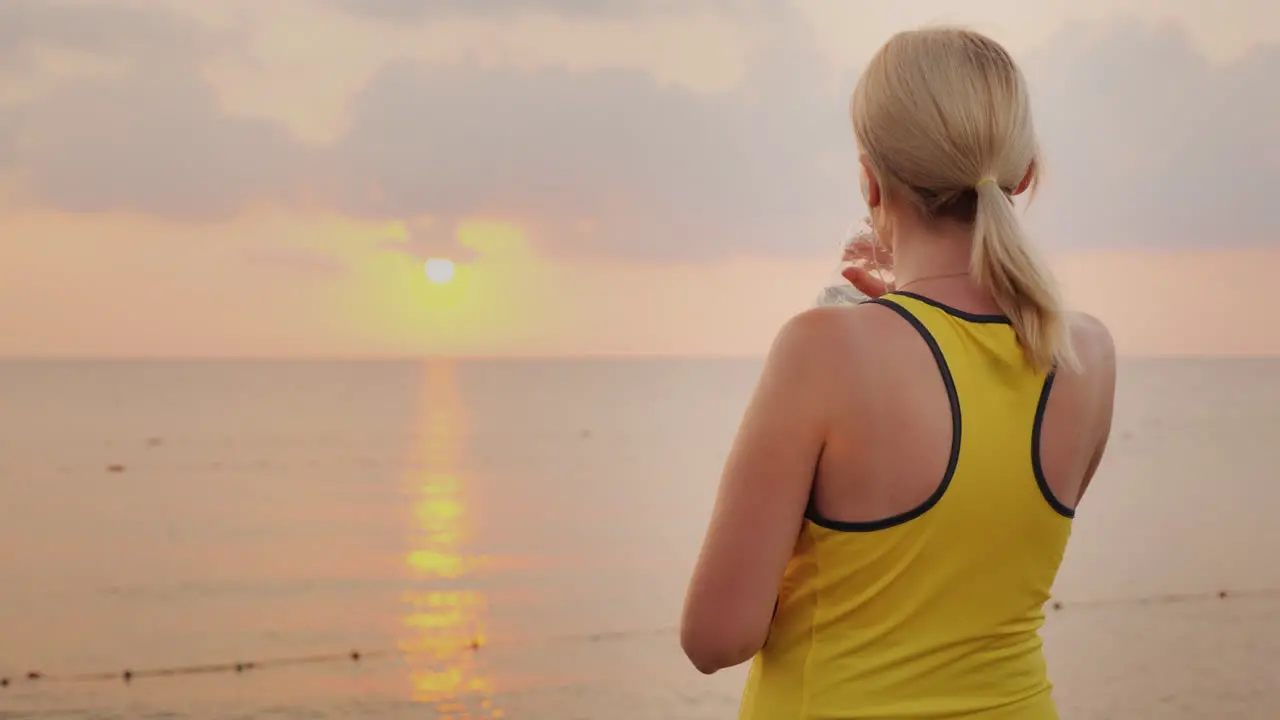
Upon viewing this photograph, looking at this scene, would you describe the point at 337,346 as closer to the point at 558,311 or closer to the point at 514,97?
the point at 558,311

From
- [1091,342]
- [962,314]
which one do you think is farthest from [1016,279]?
[1091,342]

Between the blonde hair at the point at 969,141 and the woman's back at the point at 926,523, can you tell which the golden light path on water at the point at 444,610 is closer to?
the woman's back at the point at 926,523

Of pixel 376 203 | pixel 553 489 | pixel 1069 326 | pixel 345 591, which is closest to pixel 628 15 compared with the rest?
pixel 376 203

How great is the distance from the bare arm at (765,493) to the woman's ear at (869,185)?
0.56 feet

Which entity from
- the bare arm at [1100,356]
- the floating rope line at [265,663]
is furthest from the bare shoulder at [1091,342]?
the floating rope line at [265,663]

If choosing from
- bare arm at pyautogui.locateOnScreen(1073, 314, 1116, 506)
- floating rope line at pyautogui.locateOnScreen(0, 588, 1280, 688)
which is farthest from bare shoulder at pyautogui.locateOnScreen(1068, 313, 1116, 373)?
floating rope line at pyautogui.locateOnScreen(0, 588, 1280, 688)

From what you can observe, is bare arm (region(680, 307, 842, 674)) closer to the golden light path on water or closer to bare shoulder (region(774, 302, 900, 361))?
bare shoulder (region(774, 302, 900, 361))

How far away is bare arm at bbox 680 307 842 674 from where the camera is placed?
3.54 ft

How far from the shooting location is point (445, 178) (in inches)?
2459

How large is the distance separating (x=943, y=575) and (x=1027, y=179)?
422mm

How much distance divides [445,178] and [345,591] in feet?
170

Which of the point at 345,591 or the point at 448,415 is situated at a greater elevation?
the point at 448,415

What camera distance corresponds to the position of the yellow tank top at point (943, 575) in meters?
1.10

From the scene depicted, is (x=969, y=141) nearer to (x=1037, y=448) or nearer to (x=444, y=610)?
(x=1037, y=448)
